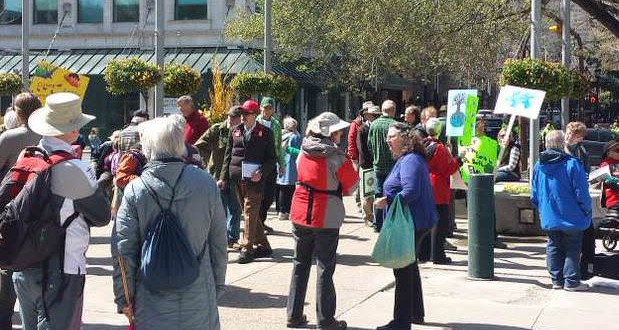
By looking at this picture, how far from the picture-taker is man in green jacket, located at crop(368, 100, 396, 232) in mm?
11258

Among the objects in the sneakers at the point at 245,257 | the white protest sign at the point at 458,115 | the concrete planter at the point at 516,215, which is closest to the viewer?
the sneakers at the point at 245,257

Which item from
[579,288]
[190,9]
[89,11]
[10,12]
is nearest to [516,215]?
[579,288]

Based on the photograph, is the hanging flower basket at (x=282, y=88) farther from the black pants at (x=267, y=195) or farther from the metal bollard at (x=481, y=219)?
the metal bollard at (x=481, y=219)

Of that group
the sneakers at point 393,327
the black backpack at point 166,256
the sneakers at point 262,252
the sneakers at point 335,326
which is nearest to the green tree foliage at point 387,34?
the sneakers at point 262,252

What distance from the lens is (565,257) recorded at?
866 centimetres

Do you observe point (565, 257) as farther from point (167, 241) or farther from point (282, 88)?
point (282, 88)

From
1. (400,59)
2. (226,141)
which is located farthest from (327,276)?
(400,59)

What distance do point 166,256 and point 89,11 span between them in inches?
1560

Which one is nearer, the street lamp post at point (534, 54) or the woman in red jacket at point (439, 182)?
the woman in red jacket at point (439, 182)

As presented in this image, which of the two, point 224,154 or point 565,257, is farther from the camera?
point 224,154

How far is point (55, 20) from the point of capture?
42469mm

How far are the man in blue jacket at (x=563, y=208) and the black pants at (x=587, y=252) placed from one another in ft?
1.81

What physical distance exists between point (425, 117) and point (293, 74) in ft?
93.1

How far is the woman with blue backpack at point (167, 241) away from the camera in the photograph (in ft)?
13.8
